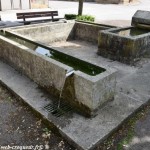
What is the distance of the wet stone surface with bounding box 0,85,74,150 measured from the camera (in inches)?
185

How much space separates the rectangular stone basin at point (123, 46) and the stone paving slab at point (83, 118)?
7.49 ft

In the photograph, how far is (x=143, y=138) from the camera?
4.80 m

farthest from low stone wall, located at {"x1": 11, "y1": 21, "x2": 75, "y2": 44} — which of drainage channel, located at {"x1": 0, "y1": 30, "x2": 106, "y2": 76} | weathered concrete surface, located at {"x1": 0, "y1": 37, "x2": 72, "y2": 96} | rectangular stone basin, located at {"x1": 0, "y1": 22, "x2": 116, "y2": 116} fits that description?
weathered concrete surface, located at {"x1": 0, "y1": 37, "x2": 72, "y2": 96}

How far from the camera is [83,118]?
507cm

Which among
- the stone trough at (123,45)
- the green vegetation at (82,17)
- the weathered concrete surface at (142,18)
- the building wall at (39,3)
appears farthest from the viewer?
the building wall at (39,3)

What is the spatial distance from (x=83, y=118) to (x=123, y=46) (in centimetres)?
432

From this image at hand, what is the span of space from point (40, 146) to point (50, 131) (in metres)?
0.47

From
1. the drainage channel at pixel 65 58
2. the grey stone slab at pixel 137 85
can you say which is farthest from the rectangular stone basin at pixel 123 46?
the drainage channel at pixel 65 58

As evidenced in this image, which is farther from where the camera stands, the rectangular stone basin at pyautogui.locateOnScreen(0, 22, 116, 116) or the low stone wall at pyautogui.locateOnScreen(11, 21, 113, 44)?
the low stone wall at pyautogui.locateOnScreen(11, 21, 113, 44)

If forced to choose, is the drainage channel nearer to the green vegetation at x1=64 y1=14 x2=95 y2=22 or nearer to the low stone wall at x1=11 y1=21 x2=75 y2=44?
the low stone wall at x1=11 y1=21 x2=75 y2=44

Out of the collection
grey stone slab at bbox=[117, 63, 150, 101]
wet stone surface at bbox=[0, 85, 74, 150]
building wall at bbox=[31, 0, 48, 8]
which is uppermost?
building wall at bbox=[31, 0, 48, 8]

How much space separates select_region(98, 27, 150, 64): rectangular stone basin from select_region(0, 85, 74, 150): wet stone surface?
14.6ft

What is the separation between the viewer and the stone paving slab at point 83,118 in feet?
14.9

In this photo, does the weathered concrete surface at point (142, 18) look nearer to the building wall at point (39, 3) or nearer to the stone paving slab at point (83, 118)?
the stone paving slab at point (83, 118)
